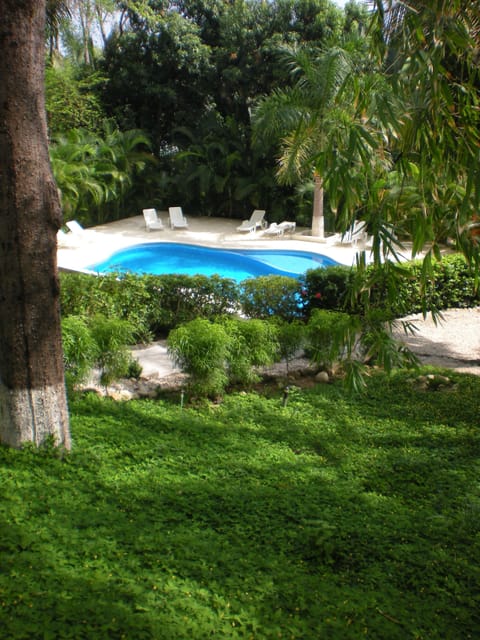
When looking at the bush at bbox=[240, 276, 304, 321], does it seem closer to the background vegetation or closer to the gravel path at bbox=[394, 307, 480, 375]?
the gravel path at bbox=[394, 307, 480, 375]

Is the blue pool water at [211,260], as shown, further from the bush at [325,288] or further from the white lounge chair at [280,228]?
the bush at [325,288]

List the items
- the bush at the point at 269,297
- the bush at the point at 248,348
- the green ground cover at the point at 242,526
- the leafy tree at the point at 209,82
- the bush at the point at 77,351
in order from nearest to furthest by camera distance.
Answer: the green ground cover at the point at 242,526 < the bush at the point at 77,351 < the bush at the point at 248,348 < the bush at the point at 269,297 < the leafy tree at the point at 209,82

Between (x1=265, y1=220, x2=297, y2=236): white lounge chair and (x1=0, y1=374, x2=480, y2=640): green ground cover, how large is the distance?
11.6 m

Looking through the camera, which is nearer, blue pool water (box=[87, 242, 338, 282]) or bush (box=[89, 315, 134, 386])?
bush (box=[89, 315, 134, 386])

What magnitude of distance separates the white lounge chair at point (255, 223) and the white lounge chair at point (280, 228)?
42 cm

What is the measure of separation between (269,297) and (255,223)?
9.83m

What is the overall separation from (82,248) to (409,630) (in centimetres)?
1376

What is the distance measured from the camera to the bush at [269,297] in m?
8.89

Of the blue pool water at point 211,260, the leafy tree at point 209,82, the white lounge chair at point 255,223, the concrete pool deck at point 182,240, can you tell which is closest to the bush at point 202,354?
the concrete pool deck at point 182,240

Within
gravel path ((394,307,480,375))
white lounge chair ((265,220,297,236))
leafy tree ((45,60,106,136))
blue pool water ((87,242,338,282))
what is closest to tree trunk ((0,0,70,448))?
gravel path ((394,307,480,375))

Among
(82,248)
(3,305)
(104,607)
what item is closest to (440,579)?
(104,607)

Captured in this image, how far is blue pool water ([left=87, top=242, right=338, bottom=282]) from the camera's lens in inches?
623

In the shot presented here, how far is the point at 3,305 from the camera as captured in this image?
4.84 meters

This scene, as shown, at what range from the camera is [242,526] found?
430 centimetres
